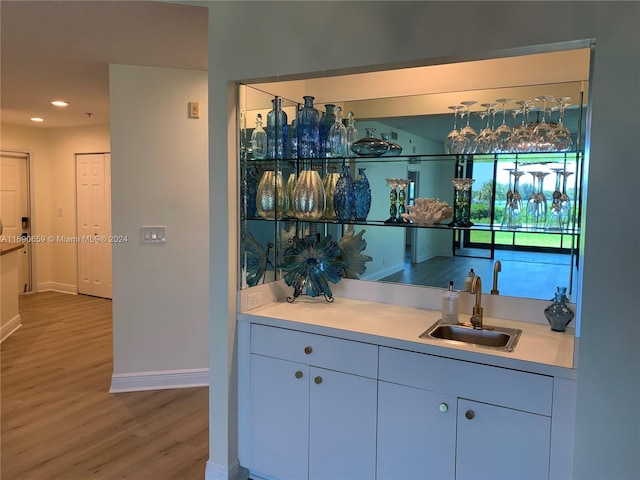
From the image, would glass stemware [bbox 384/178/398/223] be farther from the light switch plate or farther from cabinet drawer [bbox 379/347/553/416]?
the light switch plate

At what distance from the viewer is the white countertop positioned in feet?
6.21

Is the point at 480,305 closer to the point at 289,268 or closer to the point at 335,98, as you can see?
the point at 289,268

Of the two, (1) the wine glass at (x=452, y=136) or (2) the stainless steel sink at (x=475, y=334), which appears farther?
(1) the wine glass at (x=452, y=136)

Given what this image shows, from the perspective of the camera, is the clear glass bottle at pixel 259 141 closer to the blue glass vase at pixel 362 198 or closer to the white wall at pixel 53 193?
the blue glass vase at pixel 362 198

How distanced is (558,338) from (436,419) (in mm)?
669

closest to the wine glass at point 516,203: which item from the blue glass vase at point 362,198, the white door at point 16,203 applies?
the blue glass vase at point 362,198

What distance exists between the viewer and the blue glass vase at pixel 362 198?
9.06ft

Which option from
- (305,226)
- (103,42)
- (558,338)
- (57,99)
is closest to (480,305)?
(558,338)

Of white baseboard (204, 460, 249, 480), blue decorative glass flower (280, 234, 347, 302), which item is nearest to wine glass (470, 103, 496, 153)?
blue decorative glass flower (280, 234, 347, 302)

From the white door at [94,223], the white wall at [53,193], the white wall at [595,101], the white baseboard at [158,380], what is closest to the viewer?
the white wall at [595,101]

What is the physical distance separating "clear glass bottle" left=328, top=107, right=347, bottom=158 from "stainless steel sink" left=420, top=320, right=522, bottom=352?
1.11m

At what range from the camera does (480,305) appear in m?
2.43

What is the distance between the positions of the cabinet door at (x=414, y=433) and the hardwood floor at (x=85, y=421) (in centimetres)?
115

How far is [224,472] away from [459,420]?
1280 millimetres
